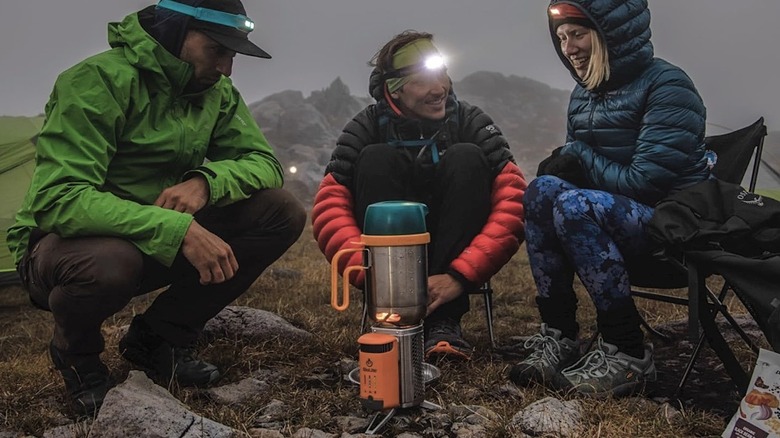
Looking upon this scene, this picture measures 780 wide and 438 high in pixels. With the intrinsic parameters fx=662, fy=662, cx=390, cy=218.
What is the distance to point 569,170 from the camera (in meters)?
3.25

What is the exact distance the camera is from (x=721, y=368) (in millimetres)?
3326

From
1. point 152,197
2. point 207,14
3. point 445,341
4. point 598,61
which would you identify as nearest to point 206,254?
point 152,197

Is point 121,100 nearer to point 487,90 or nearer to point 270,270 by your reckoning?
point 270,270

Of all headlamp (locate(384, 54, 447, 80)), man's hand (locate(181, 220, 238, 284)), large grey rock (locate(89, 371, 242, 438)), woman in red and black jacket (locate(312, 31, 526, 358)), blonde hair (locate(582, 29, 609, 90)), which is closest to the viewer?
large grey rock (locate(89, 371, 242, 438))

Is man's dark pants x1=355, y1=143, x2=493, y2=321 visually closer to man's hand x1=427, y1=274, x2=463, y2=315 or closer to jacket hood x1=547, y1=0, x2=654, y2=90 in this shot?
man's hand x1=427, y1=274, x2=463, y2=315

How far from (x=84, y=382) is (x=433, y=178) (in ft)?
6.66

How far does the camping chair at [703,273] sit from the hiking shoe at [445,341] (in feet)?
2.92

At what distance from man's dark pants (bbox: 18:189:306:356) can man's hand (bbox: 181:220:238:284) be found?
0.69 feet

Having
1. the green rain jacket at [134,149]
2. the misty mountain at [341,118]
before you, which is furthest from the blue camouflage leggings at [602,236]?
the misty mountain at [341,118]

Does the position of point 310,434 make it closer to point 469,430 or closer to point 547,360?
point 469,430

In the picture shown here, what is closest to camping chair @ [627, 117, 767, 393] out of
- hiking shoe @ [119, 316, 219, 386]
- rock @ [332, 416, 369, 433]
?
rock @ [332, 416, 369, 433]

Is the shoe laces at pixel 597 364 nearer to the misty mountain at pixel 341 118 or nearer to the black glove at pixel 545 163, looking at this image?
the black glove at pixel 545 163

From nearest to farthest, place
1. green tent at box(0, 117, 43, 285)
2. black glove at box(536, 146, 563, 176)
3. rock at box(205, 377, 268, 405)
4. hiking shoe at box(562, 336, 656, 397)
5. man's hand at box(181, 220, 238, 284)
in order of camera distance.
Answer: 1. man's hand at box(181, 220, 238, 284)
2. hiking shoe at box(562, 336, 656, 397)
3. rock at box(205, 377, 268, 405)
4. black glove at box(536, 146, 563, 176)
5. green tent at box(0, 117, 43, 285)

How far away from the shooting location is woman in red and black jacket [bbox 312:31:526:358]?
11.4ft
